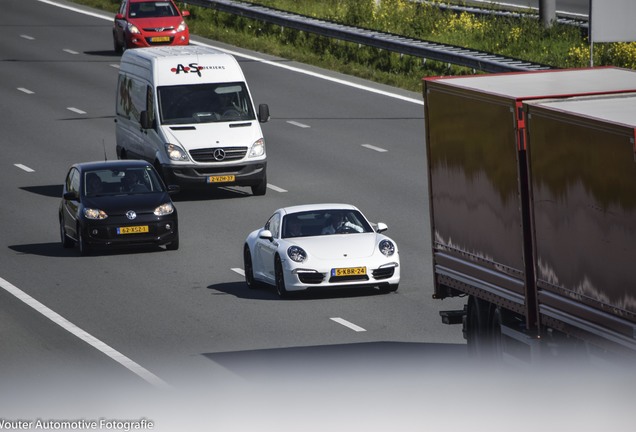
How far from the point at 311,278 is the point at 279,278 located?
24.6 inches

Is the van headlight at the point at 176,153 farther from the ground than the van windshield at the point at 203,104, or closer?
closer

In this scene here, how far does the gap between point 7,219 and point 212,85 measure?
5019 mm

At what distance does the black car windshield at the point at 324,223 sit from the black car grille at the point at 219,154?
783 centimetres

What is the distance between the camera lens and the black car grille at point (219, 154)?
30.7 metres

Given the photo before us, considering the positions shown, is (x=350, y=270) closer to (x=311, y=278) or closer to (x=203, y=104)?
(x=311, y=278)

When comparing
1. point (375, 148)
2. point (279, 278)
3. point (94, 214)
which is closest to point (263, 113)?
point (375, 148)

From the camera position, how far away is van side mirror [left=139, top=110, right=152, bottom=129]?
102ft

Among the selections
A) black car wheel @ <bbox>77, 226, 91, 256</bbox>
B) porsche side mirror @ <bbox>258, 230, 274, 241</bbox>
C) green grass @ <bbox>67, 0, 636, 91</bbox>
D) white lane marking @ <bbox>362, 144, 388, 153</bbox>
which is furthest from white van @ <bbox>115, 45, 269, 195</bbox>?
green grass @ <bbox>67, 0, 636, 91</bbox>

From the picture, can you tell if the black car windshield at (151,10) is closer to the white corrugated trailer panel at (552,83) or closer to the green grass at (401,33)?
the green grass at (401,33)

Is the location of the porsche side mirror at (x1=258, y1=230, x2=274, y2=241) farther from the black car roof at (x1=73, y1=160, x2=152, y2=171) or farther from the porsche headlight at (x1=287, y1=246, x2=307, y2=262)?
the black car roof at (x1=73, y1=160, x2=152, y2=171)

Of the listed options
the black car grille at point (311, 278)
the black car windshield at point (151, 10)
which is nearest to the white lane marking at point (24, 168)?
the black car grille at point (311, 278)

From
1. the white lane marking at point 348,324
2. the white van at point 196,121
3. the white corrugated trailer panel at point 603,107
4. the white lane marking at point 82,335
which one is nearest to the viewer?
the white corrugated trailer panel at point 603,107

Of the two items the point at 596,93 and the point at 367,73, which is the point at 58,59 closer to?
the point at 367,73

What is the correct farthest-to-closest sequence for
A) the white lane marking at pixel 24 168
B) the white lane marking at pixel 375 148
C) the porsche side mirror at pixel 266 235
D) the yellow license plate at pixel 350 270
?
the white lane marking at pixel 375 148, the white lane marking at pixel 24 168, the porsche side mirror at pixel 266 235, the yellow license plate at pixel 350 270
